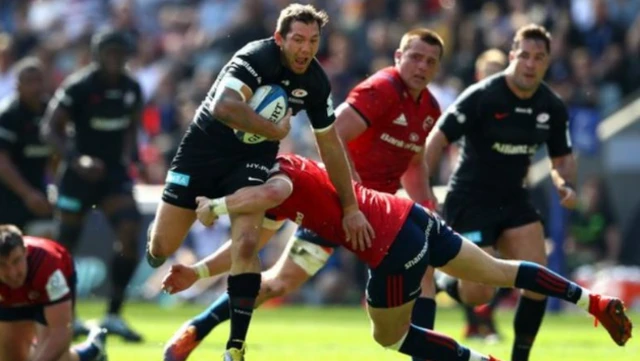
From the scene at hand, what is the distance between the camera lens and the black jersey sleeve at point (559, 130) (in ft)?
40.5

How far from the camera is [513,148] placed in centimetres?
1238

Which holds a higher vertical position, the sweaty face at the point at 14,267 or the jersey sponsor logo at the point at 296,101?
the jersey sponsor logo at the point at 296,101

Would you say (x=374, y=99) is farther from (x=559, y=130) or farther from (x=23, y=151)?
(x=23, y=151)

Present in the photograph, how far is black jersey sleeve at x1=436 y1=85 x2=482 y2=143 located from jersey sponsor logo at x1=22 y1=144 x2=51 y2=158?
5.14 metres

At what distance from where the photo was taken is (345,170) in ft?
33.0

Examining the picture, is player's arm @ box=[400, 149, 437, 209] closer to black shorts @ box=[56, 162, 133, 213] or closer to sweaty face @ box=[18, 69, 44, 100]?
black shorts @ box=[56, 162, 133, 213]

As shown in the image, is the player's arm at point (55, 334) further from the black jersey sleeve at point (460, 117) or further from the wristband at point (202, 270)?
the black jersey sleeve at point (460, 117)

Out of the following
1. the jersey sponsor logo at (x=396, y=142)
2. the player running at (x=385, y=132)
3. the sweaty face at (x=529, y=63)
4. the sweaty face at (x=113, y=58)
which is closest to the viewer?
the player running at (x=385, y=132)

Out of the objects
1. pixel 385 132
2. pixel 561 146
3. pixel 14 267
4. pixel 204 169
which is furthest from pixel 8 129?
pixel 561 146

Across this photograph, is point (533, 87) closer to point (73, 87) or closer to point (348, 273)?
point (73, 87)

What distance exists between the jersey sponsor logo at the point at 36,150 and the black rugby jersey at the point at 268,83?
574 cm

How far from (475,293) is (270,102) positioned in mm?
2968

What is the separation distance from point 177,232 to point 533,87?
317 centimetres

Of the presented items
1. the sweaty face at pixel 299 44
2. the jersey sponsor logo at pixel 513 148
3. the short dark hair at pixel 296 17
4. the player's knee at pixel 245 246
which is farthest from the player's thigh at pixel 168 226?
the jersey sponsor logo at pixel 513 148
